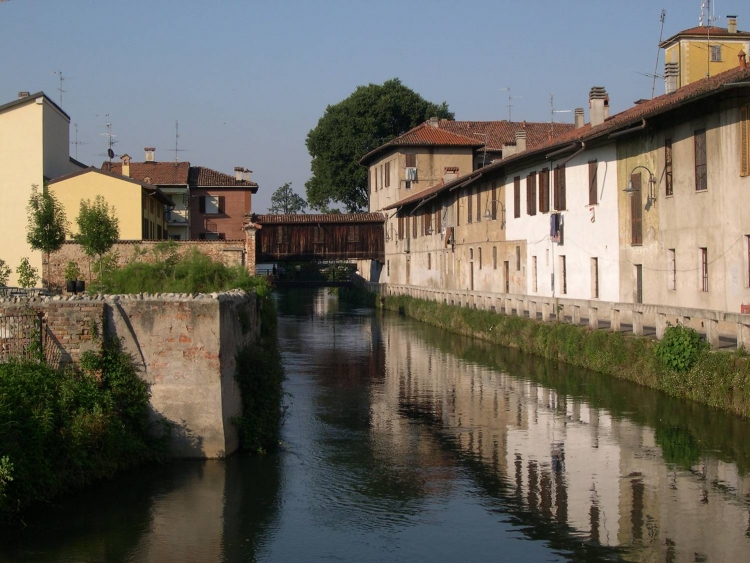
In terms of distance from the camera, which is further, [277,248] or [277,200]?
[277,200]

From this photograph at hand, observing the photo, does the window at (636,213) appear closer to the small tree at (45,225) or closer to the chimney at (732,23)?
the chimney at (732,23)

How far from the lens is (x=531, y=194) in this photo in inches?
1323

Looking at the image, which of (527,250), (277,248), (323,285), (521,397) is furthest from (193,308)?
(323,285)

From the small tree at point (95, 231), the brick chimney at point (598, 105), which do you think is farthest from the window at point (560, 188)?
the small tree at point (95, 231)

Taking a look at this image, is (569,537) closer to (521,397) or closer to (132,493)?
(132,493)

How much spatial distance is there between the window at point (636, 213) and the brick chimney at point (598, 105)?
6.24 metres

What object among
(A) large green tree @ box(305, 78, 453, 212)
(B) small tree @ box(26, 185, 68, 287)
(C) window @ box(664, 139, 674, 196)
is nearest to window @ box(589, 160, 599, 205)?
(C) window @ box(664, 139, 674, 196)

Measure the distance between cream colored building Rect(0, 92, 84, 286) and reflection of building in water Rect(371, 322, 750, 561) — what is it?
25174 mm

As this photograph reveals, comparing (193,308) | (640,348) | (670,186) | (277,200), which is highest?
(277,200)

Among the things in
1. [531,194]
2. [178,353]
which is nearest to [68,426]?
[178,353]

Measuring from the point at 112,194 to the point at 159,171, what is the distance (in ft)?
78.3

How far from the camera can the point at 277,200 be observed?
160 m

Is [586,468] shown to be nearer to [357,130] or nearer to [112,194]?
[112,194]

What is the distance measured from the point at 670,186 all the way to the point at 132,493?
1655 centimetres
